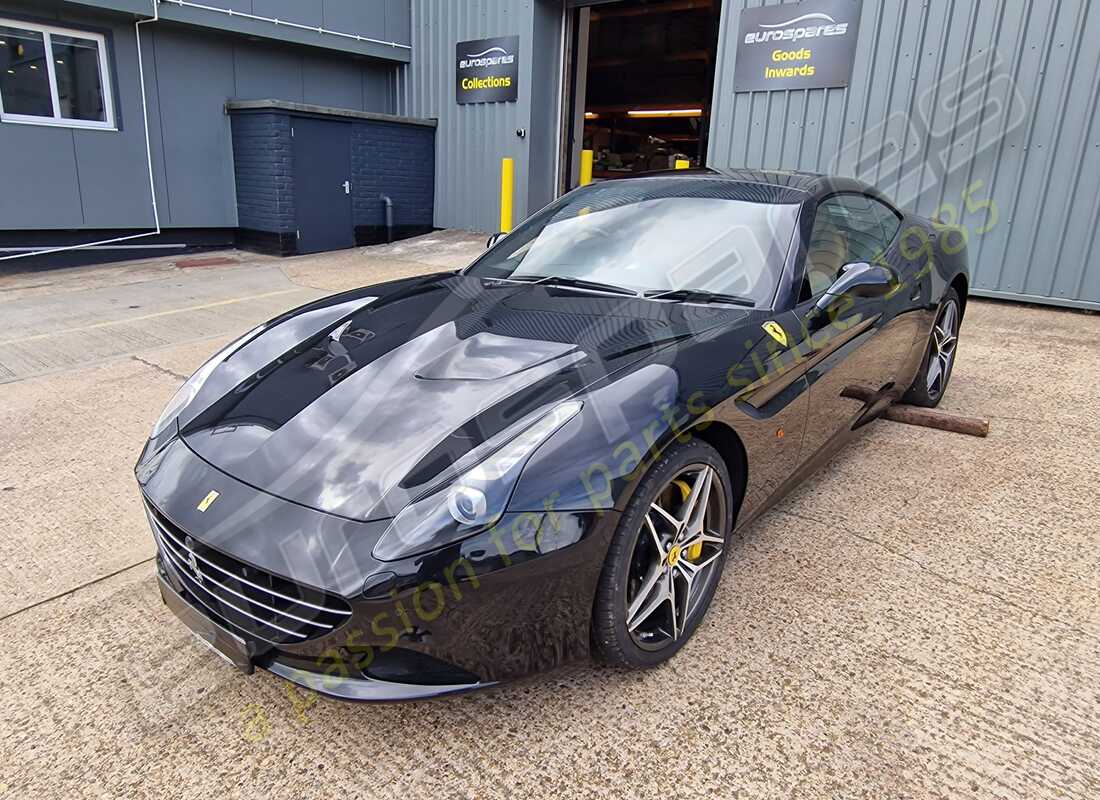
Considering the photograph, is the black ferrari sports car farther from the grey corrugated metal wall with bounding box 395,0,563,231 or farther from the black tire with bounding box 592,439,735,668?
the grey corrugated metal wall with bounding box 395,0,563,231

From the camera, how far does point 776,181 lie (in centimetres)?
292

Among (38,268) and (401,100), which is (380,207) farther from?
(38,268)

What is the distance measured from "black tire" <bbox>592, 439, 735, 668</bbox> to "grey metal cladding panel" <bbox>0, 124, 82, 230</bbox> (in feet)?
30.2

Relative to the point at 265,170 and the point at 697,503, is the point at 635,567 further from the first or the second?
the point at 265,170

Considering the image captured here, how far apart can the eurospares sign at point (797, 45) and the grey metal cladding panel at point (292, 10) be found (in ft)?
19.9

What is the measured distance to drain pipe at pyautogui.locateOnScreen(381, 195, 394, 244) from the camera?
35.3 ft

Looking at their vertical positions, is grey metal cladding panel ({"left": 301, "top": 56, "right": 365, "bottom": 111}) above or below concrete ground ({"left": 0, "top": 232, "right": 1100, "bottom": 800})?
above

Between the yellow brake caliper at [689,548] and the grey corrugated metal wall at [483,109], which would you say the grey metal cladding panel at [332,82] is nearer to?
the grey corrugated metal wall at [483,109]

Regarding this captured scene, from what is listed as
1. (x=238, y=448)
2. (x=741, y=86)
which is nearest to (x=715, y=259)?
(x=238, y=448)

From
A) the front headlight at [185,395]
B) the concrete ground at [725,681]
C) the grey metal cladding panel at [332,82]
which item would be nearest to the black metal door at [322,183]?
the grey metal cladding panel at [332,82]

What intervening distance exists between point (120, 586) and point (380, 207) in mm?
9211

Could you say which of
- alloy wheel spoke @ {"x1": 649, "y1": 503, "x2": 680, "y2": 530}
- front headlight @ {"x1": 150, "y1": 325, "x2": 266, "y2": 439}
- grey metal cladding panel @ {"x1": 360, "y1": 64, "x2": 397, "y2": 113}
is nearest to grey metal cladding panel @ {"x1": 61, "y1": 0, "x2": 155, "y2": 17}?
grey metal cladding panel @ {"x1": 360, "y1": 64, "x2": 397, "y2": 113}

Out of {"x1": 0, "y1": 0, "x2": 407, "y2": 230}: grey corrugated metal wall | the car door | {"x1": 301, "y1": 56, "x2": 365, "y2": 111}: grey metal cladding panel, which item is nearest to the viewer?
the car door

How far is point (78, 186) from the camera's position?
28.2 feet
